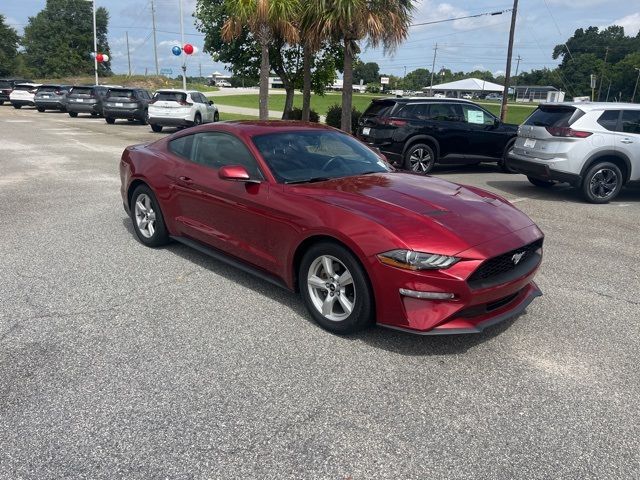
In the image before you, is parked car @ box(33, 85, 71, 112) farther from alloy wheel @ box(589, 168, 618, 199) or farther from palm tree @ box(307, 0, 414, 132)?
alloy wheel @ box(589, 168, 618, 199)

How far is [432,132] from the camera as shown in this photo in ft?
39.0

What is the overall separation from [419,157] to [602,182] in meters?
3.86

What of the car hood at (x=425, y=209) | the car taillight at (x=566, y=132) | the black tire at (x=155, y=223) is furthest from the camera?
the car taillight at (x=566, y=132)

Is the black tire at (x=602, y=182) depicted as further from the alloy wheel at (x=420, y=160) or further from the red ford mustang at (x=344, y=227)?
the red ford mustang at (x=344, y=227)

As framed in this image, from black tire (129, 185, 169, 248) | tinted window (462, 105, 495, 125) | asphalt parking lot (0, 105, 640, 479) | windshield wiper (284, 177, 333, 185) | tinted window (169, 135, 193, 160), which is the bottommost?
asphalt parking lot (0, 105, 640, 479)

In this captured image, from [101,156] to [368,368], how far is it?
12224 millimetres

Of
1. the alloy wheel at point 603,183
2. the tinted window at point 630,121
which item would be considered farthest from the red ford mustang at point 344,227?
the tinted window at point 630,121

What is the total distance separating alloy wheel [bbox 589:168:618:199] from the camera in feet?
30.2

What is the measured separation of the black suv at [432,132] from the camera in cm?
1166

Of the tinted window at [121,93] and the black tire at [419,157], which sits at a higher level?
the tinted window at [121,93]

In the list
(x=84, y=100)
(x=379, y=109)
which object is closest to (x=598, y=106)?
(x=379, y=109)

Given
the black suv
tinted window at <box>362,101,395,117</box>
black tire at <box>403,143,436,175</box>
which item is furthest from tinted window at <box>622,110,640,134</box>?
tinted window at <box>362,101,395,117</box>

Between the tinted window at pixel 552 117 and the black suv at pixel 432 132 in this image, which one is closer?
the tinted window at pixel 552 117

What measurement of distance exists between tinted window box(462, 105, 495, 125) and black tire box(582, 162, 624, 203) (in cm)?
378
